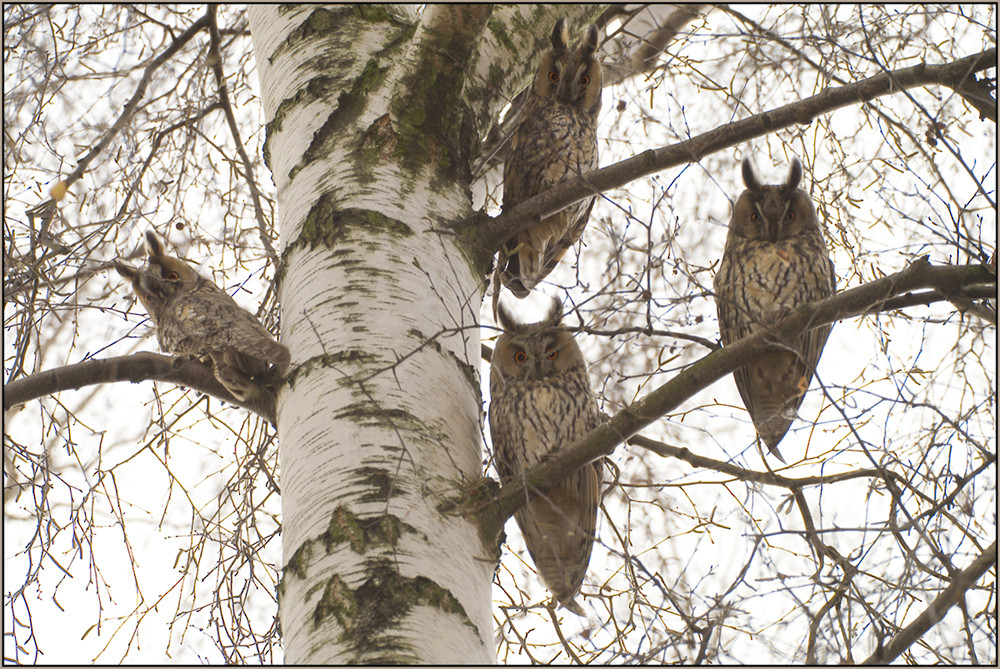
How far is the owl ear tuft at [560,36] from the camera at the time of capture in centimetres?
298

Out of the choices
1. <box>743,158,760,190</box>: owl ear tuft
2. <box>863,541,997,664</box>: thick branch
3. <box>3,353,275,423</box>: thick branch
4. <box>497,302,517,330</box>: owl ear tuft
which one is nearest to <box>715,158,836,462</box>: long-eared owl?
<box>743,158,760,190</box>: owl ear tuft

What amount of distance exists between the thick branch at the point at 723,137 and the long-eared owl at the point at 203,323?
1.91 feet

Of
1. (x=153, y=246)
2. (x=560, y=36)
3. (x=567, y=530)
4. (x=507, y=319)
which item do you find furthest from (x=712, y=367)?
(x=153, y=246)

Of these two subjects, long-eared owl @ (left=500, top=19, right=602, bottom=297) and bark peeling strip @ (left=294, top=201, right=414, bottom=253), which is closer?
bark peeling strip @ (left=294, top=201, right=414, bottom=253)

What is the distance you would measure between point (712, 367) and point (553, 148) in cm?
141

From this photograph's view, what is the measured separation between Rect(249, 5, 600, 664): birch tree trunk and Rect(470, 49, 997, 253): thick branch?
0.12 m

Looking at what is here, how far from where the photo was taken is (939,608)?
1.58 m

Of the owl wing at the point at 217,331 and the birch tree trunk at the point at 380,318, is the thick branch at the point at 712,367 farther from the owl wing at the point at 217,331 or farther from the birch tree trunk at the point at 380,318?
the owl wing at the point at 217,331

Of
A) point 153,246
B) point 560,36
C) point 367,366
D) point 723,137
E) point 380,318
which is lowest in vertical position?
point 367,366

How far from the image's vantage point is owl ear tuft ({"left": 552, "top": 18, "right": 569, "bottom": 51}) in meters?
2.98

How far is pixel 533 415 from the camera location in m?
2.78

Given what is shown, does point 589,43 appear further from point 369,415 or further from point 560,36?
point 369,415

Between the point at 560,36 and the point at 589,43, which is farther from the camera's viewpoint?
the point at 589,43

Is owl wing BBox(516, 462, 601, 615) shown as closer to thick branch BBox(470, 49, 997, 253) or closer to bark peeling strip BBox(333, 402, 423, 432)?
thick branch BBox(470, 49, 997, 253)
